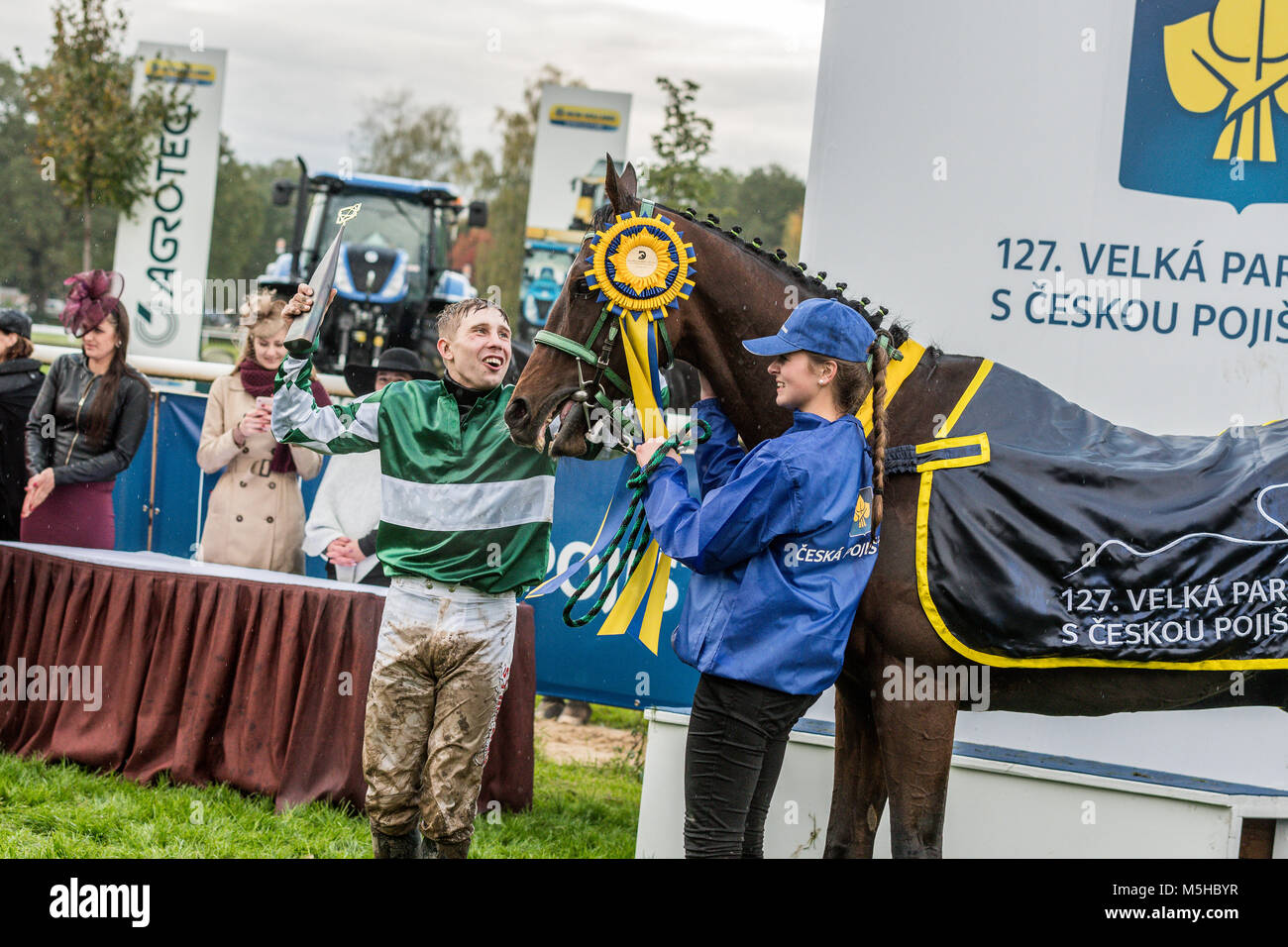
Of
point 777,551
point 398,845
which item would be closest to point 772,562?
point 777,551

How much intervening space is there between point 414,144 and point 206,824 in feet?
130

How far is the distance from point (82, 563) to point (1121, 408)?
426cm

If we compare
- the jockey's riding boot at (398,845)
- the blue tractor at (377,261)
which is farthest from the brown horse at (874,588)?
the blue tractor at (377,261)

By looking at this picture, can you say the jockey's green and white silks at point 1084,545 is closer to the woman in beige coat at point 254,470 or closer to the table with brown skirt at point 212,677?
the table with brown skirt at point 212,677

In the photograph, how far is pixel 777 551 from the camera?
262 cm

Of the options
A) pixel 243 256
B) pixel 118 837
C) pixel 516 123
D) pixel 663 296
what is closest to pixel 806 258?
pixel 663 296

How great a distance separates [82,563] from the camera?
486 cm

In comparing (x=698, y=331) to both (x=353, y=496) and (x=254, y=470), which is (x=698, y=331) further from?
(x=254, y=470)

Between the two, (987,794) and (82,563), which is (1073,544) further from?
(82,563)

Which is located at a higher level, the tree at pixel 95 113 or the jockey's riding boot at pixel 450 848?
the tree at pixel 95 113

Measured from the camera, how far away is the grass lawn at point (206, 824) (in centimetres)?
391

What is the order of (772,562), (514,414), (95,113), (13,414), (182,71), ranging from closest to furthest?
(772,562), (514,414), (13,414), (182,71), (95,113)

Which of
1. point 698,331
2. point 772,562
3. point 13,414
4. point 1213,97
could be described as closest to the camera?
point 772,562

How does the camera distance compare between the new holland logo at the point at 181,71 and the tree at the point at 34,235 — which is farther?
the tree at the point at 34,235
